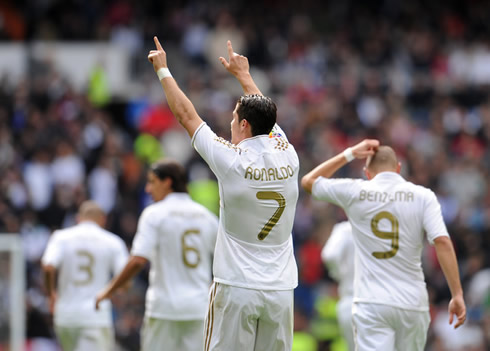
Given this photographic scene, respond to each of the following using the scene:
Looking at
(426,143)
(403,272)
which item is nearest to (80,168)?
(426,143)

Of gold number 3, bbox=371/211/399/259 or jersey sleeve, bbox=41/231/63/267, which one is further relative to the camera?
jersey sleeve, bbox=41/231/63/267

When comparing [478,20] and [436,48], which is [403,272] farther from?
[478,20]

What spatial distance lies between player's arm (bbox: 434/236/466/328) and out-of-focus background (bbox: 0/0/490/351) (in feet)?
20.2

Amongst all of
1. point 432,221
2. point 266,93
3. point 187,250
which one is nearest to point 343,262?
point 187,250

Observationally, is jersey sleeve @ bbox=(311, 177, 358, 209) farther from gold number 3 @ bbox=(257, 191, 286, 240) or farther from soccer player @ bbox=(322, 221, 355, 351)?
soccer player @ bbox=(322, 221, 355, 351)

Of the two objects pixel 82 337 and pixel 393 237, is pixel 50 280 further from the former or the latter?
pixel 393 237

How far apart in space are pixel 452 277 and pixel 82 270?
437cm

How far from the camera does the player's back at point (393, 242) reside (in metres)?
7.11

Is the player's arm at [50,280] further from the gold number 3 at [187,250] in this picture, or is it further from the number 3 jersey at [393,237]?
the number 3 jersey at [393,237]

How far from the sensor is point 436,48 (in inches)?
905

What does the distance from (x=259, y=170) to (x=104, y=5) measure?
17428 millimetres

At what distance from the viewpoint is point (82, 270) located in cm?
977

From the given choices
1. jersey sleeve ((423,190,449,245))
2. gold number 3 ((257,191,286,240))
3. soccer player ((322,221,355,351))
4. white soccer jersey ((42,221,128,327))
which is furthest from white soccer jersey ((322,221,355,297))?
gold number 3 ((257,191,286,240))

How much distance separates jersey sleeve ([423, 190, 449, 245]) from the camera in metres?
6.98
